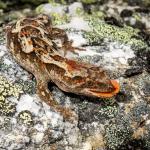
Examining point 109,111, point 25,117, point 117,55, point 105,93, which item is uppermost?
point 105,93

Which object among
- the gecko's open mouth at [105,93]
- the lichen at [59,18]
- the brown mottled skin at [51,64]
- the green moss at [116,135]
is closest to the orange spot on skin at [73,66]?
the brown mottled skin at [51,64]

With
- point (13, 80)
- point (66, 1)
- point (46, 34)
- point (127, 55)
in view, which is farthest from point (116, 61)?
point (66, 1)

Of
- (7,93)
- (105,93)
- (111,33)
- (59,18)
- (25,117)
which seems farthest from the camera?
(59,18)

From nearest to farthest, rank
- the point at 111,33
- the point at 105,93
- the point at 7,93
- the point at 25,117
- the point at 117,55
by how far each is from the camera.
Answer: the point at 105,93 < the point at 25,117 < the point at 7,93 < the point at 117,55 < the point at 111,33

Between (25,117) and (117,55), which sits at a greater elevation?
(117,55)

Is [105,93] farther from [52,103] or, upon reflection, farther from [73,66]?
[52,103]

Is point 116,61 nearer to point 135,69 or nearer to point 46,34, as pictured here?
point 135,69

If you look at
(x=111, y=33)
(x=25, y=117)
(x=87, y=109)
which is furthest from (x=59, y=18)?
(x=25, y=117)
